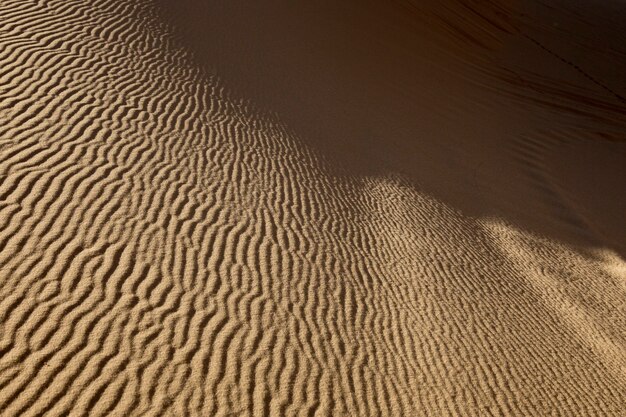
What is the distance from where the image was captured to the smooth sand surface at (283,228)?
4.49 meters

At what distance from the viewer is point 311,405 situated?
446cm

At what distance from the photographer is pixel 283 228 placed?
6500 millimetres

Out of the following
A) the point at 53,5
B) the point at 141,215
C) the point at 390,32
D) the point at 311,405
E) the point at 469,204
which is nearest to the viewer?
the point at 311,405

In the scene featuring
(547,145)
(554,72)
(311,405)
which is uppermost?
(554,72)

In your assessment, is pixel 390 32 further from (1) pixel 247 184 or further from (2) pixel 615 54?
(1) pixel 247 184

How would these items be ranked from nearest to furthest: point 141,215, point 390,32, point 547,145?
point 141,215 → point 547,145 → point 390,32

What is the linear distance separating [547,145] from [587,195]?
1686mm

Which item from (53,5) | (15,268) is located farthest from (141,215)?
(53,5)

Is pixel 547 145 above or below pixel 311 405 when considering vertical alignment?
above

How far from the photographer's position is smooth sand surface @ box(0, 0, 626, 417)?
4.49m

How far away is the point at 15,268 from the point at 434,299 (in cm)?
394

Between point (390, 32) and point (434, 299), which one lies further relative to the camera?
point (390, 32)

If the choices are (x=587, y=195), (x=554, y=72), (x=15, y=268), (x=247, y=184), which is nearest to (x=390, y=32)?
(x=554, y=72)

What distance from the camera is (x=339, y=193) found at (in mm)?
7746
